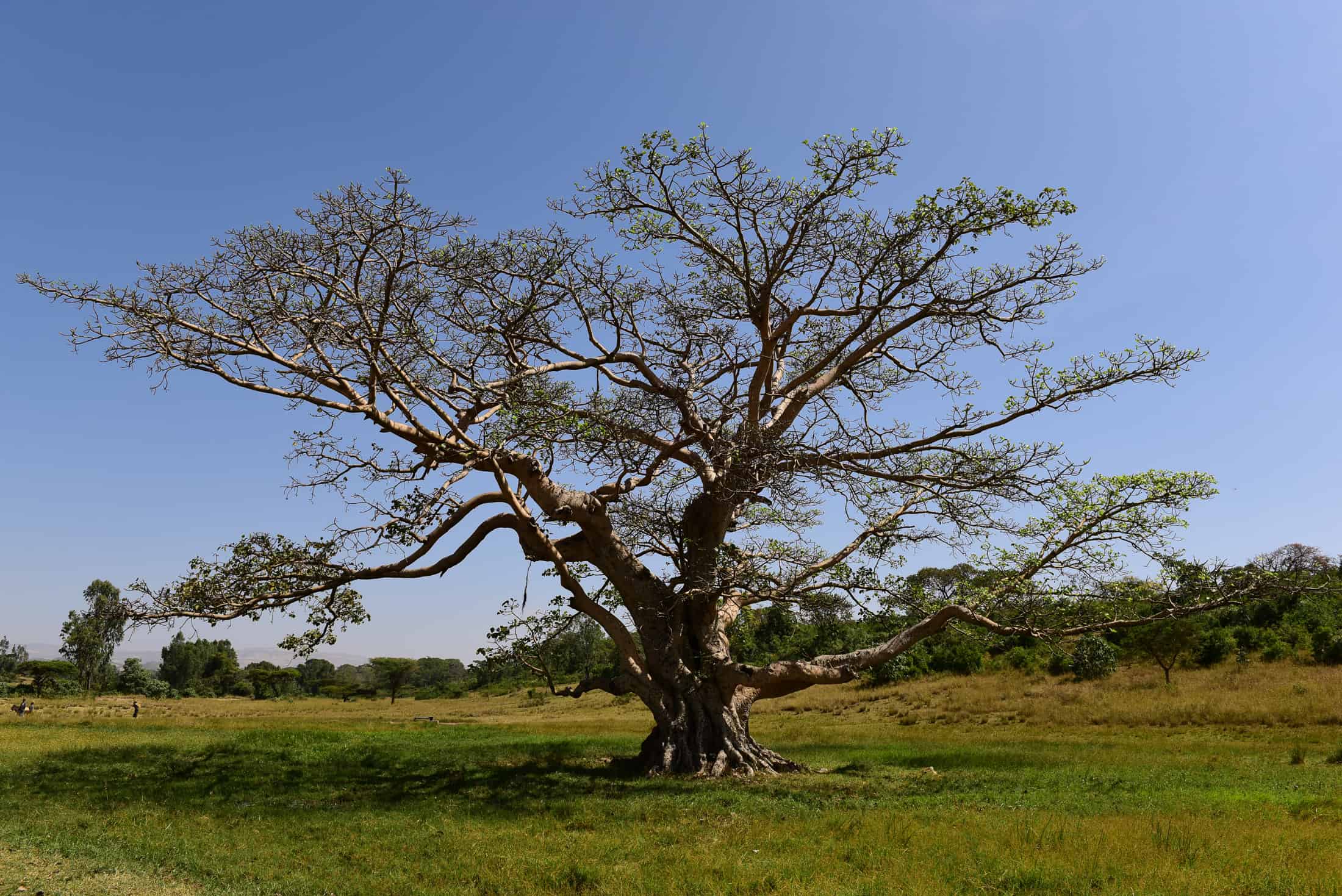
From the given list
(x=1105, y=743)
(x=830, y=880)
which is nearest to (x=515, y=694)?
(x=1105, y=743)

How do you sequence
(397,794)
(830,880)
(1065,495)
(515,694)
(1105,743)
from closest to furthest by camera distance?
(830,880) → (397,794) → (1065,495) → (1105,743) → (515,694)

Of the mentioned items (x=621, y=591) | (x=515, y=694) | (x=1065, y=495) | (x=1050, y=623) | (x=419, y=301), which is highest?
(x=419, y=301)

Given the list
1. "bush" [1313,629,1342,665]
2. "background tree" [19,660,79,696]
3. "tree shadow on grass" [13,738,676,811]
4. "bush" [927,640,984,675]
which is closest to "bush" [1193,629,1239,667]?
"bush" [1313,629,1342,665]

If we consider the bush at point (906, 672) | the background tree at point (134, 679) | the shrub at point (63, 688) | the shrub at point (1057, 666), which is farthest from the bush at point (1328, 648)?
the shrub at point (63, 688)

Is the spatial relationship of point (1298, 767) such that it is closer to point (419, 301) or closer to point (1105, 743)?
point (1105, 743)

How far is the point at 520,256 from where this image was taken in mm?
15992

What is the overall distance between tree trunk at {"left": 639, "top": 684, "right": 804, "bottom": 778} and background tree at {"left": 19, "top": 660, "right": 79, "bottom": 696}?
6724 cm

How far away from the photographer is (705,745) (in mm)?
15891

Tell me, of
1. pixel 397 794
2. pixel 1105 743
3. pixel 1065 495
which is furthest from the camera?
pixel 1105 743

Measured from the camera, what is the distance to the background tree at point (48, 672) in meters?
65.9

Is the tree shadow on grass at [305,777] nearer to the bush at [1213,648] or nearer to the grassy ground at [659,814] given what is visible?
the grassy ground at [659,814]

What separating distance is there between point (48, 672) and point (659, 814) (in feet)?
253

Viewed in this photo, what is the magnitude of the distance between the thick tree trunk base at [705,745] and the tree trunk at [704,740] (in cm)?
1

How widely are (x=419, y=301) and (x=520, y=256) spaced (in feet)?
6.62
